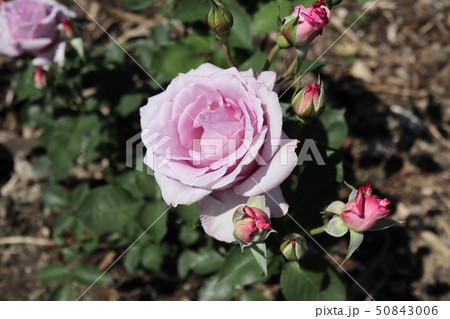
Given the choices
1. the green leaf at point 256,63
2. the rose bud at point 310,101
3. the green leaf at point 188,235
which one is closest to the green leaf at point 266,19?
the green leaf at point 256,63

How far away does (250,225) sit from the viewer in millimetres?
1256

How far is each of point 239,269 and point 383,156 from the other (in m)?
1.70

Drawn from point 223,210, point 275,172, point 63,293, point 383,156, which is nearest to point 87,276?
point 63,293

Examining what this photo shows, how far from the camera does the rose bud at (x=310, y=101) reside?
1379mm

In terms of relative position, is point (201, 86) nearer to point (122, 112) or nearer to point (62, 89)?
point (122, 112)

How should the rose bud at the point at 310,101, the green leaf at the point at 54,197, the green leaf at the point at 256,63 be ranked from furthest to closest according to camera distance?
the green leaf at the point at 54,197, the green leaf at the point at 256,63, the rose bud at the point at 310,101

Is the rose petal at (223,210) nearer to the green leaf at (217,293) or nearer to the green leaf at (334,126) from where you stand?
the green leaf at (334,126)

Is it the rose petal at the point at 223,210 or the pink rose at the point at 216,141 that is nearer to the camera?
the pink rose at the point at 216,141

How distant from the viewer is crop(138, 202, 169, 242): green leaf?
1.97 metres

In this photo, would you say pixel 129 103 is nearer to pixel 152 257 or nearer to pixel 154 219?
pixel 154 219

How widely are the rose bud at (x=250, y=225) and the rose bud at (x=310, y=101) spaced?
348mm

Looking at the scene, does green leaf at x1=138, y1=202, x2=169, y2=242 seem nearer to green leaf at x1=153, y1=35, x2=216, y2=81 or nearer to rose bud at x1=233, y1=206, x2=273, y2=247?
green leaf at x1=153, y1=35, x2=216, y2=81

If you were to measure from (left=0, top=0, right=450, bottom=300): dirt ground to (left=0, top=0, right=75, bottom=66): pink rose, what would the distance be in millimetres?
1370

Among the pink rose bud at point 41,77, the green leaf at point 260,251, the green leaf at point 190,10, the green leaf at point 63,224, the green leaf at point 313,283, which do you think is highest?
the green leaf at point 190,10
